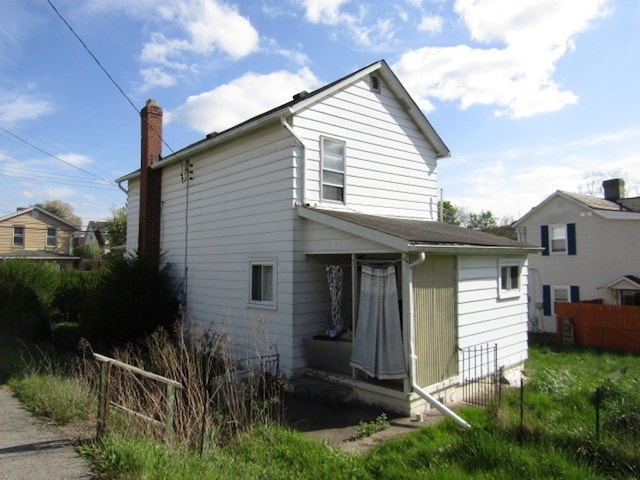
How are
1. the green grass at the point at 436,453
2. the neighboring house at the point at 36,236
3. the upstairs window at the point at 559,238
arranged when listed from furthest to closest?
the neighboring house at the point at 36,236 → the upstairs window at the point at 559,238 → the green grass at the point at 436,453

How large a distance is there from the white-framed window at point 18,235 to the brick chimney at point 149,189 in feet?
98.2

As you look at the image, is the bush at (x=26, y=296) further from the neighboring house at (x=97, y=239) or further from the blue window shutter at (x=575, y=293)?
the neighboring house at (x=97, y=239)

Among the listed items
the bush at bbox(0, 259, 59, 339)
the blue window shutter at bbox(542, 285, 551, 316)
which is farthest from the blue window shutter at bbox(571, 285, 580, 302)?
the bush at bbox(0, 259, 59, 339)

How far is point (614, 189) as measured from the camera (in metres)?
24.0

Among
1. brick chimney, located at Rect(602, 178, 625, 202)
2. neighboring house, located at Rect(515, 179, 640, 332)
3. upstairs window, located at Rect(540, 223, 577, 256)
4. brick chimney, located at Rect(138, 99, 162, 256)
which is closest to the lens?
brick chimney, located at Rect(138, 99, 162, 256)

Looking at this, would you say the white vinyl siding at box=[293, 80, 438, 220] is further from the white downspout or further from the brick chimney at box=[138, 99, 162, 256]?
the brick chimney at box=[138, 99, 162, 256]

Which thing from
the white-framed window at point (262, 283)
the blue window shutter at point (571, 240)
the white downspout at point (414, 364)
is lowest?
the white downspout at point (414, 364)

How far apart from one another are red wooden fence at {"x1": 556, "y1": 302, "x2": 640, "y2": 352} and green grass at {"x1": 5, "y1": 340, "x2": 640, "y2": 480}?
11450 mm


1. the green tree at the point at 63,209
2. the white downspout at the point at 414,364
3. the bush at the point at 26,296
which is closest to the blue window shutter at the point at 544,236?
the white downspout at the point at 414,364

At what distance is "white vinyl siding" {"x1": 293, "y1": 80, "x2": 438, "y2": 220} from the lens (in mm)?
9891

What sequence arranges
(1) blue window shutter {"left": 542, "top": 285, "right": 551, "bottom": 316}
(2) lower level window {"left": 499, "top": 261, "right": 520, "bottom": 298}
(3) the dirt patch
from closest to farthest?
(3) the dirt patch
(2) lower level window {"left": 499, "top": 261, "right": 520, "bottom": 298}
(1) blue window shutter {"left": 542, "top": 285, "right": 551, "bottom": 316}

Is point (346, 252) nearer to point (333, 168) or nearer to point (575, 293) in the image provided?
point (333, 168)

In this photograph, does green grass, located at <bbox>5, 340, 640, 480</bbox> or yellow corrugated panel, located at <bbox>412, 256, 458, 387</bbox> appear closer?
green grass, located at <bbox>5, 340, 640, 480</bbox>

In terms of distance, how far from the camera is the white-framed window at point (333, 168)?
1002 cm
